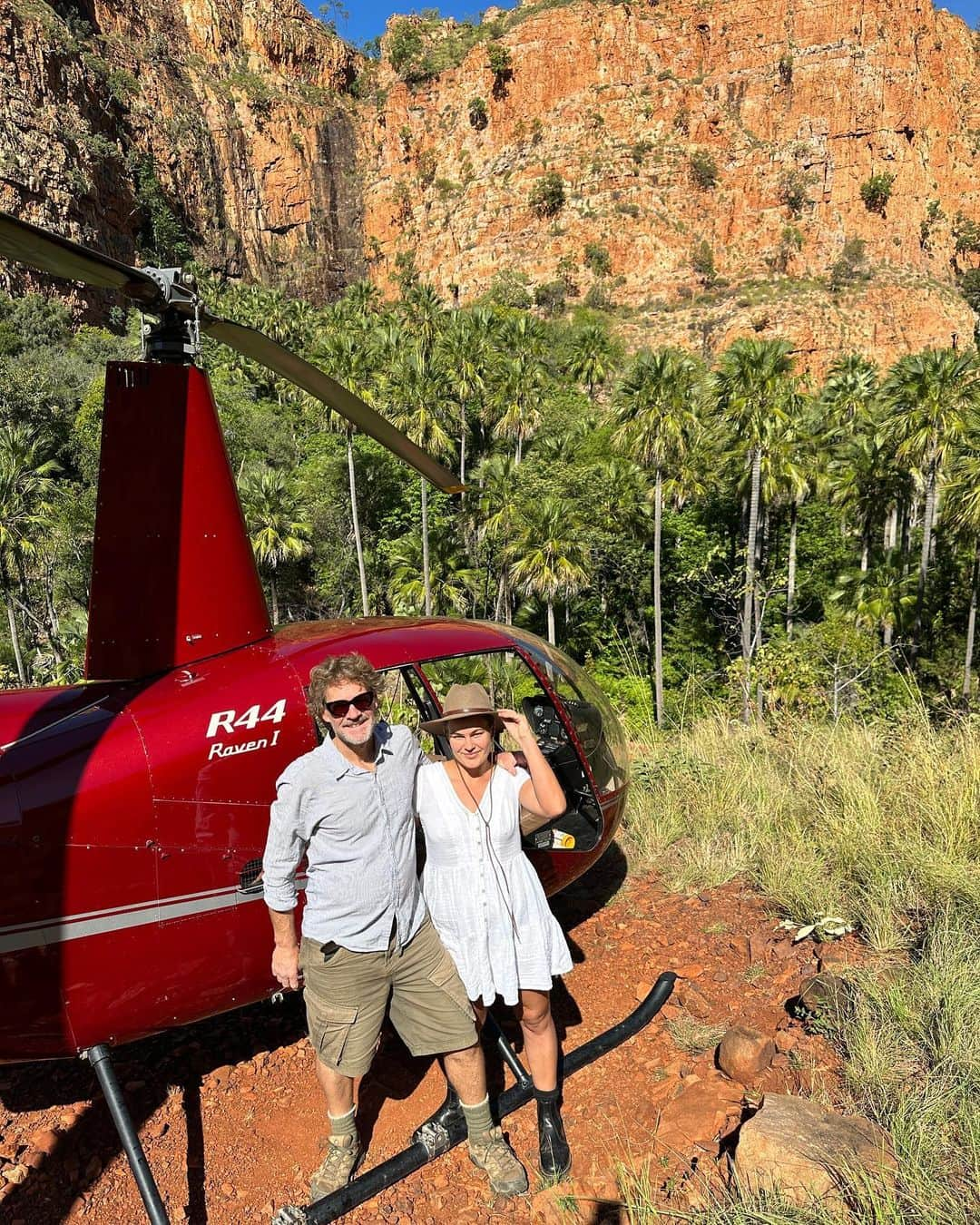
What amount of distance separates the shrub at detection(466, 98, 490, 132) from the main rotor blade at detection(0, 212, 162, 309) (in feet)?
304

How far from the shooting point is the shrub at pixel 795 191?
69125 mm

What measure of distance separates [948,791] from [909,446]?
25.4 m

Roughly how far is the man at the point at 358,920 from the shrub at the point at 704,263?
75.5m

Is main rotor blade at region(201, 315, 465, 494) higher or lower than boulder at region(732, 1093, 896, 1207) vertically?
higher

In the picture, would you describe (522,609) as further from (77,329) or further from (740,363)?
(77,329)

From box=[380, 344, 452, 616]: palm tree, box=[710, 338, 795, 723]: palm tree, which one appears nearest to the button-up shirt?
box=[710, 338, 795, 723]: palm tree

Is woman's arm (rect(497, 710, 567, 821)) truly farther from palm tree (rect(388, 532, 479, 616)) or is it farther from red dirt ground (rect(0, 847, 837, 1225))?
palm tree (rect(388, 532, 479, 616))

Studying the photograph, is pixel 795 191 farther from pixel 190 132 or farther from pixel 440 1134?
pixel 440 1134

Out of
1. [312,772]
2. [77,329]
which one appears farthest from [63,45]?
[312,772]

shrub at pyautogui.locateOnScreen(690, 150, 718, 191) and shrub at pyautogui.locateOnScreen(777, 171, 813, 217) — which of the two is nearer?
shrub at pyautogui.locateOnScreen(777, 171, 813, 217)

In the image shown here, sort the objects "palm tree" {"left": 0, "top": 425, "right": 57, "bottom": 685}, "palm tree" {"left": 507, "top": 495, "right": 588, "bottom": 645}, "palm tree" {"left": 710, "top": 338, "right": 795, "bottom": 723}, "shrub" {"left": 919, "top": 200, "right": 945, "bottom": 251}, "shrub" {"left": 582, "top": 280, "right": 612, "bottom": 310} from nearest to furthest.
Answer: "palm tree" {"left": 0, "top": 425, "right": 57, "bottom": 685} < "palm tree" {"left": 710, "top": 338, "right": 795, "bottom": 723} < "palm tree" {"left": 507, "top": 495, "right": 588, "bottom": 645} < "shrub" {"left": 582, "top": 280, "right": 612, "bottom": 310} < "shrub" {"left": 919, "top": 200, "right": 945, "bottom": 251}

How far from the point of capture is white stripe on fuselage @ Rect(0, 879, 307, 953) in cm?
278

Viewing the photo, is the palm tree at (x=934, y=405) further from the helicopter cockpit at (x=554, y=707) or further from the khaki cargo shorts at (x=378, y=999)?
the khaki cargo shorts at (x=378, y=999)

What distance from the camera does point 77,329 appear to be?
47906 millimetres
